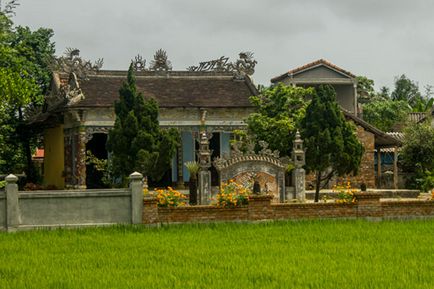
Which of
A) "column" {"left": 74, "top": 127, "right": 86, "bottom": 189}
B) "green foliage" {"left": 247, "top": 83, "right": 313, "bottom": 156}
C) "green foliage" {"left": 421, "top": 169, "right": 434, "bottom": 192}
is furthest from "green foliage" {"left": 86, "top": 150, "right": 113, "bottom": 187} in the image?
"green foliage" {"left": 421, "top": 169, "right": 434, "bottom": 192}

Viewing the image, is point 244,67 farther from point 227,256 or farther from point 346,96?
point 227,256

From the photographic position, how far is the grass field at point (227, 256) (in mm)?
10969

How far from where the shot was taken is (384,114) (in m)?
48.8

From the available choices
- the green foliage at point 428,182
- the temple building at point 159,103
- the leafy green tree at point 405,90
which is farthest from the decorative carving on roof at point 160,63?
the leafy green tree at point 405,90

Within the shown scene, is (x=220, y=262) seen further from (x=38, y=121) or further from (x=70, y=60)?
(x=38, y=121)

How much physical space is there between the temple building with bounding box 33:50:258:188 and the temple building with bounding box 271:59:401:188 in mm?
5517

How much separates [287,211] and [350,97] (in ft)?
79.8

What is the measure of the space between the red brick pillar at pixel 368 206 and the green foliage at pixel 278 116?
28.5ft

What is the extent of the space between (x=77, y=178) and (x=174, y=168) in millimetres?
4087

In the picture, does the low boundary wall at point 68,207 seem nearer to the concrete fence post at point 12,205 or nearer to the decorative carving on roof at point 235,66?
the concrete fence post at point 12,205

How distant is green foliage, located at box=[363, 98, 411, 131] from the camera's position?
4847 cm

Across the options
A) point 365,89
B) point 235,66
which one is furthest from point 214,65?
point 365,89

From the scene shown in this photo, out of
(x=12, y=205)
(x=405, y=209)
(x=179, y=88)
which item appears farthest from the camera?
(x=179, y=88)

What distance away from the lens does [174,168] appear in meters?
32.5
